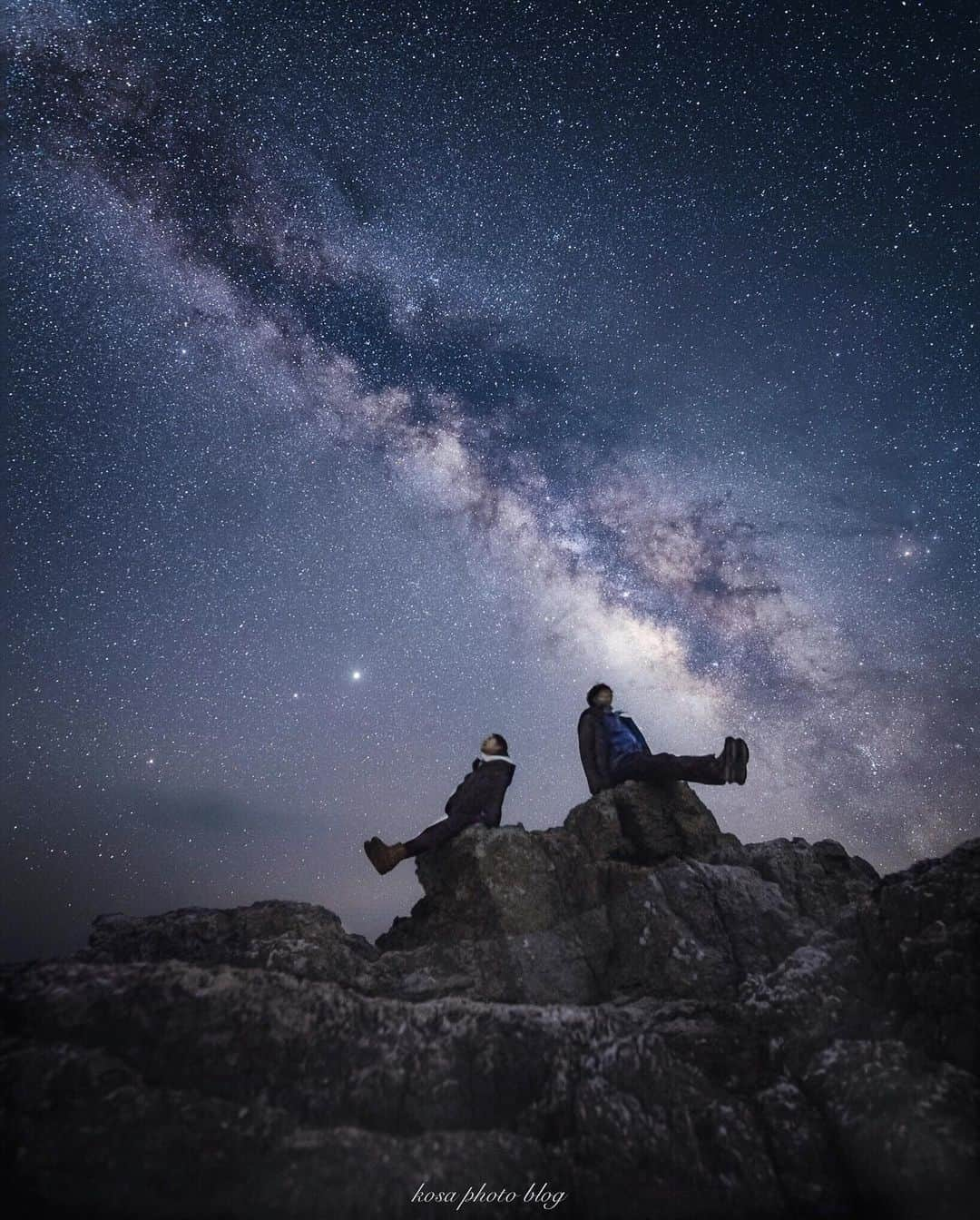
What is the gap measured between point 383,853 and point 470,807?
1.57 m

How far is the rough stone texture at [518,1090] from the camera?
3.58 metres

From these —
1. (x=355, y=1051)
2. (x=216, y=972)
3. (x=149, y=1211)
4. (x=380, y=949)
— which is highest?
(x=380, y=949)

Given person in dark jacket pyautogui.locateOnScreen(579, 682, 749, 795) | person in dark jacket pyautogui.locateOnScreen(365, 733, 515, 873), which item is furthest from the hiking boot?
person in dark jacket pyautogui.locateOnScreen(579, 682, 749, 795)

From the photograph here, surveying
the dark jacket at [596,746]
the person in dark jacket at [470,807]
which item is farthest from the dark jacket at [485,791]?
the dark jacket at [596,746]

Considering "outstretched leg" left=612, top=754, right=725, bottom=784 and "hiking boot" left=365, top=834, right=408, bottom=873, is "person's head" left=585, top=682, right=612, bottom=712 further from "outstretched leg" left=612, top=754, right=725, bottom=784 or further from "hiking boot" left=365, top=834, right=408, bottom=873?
"hiking boot" left=365, top=834, right=408, bottom=873

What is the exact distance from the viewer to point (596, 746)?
10531 mm

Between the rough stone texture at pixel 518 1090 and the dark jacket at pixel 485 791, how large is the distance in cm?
417

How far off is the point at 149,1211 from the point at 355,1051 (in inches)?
55.5

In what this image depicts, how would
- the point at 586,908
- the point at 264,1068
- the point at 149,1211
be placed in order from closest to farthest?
1. the point at 149,1211
2. the point at 264,1068
3. the point at 586,908

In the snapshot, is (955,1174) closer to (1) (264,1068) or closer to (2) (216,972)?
(1) (264,1068)

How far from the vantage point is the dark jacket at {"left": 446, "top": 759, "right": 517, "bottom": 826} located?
958 cm

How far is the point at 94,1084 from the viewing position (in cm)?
377

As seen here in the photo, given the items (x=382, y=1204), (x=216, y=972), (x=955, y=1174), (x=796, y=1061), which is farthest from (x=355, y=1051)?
(x=955, y=1174)

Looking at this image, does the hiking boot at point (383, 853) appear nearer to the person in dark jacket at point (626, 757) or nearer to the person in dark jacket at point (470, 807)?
the person in dark jacket at point (470, 807)
